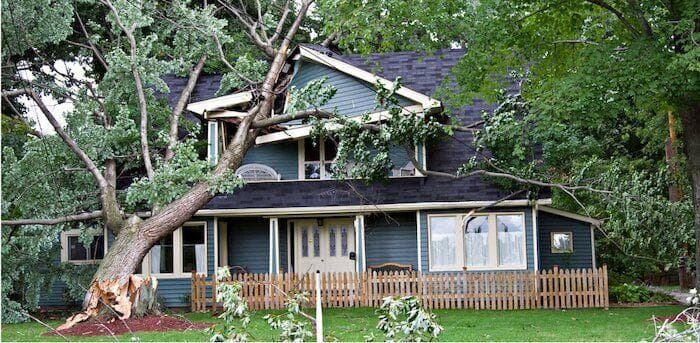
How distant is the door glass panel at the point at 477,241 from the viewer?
2158cm

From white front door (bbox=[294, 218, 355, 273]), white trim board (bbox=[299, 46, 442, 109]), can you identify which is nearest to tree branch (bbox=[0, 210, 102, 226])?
white front door (bbox=[294, 218, 355, 273])

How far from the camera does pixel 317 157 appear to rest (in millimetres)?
23172

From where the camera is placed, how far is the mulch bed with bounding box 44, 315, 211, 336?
50.1ft

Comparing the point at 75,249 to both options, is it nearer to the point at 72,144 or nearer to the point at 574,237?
the point at 72,144

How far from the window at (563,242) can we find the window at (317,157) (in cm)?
720

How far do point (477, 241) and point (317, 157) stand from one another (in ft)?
16.1

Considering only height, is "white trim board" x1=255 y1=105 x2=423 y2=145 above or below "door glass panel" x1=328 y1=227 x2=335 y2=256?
above

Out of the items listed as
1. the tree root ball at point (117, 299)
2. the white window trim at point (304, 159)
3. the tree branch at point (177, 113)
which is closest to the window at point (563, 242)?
the white window trim at point (304, 159)

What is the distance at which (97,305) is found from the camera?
1656cm

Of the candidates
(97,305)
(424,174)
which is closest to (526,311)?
(424,174)

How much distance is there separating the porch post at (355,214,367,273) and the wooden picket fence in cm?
104

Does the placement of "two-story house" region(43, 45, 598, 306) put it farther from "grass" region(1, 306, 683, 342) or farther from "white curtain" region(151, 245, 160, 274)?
"grass" region(1, 306, 683, 342)

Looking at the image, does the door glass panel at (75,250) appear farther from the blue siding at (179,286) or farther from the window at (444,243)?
the window at (444,243)

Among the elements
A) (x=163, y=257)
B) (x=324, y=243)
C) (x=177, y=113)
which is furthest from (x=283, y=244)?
(x=177, y=113)
